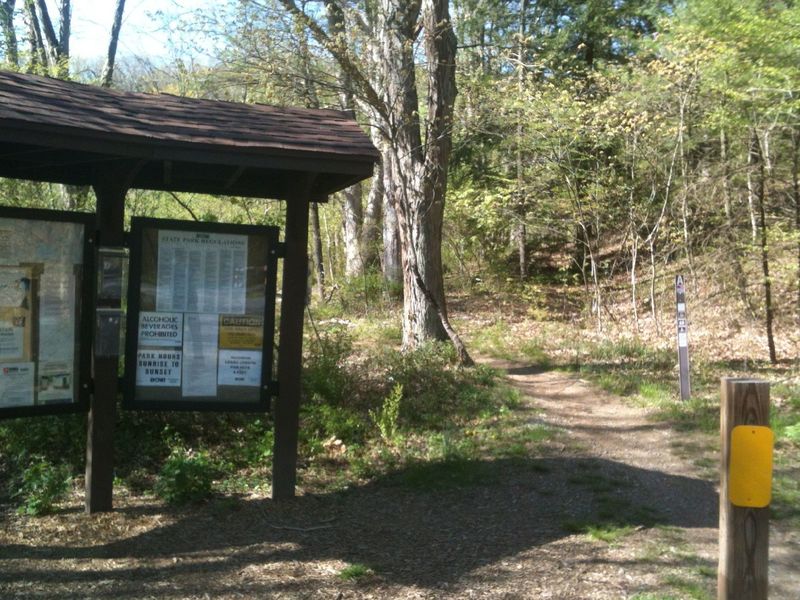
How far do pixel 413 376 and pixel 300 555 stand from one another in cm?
512

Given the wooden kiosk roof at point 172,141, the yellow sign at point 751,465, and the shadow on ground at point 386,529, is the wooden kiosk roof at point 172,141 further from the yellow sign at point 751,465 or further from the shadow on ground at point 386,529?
the yellow sign at point 751,465

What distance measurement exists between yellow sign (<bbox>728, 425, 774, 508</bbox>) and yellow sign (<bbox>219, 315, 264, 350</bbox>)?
12.7 ft

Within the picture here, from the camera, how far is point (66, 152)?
5.97m

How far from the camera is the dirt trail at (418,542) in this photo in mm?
4934

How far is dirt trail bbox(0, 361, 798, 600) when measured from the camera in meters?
4.93

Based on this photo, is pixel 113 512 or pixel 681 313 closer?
pixel 113 512

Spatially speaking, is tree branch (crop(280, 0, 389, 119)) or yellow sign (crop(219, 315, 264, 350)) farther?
tree branch (crop(280, 0, 389, 119))

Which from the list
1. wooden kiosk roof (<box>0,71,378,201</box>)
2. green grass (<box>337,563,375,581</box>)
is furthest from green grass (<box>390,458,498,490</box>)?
wooden kiosk roof (<box>0,71,378,201</box>)

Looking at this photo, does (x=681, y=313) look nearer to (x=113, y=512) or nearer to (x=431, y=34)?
(x=431, y=34)

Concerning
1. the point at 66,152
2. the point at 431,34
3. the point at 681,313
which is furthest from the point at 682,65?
the point at 66,152

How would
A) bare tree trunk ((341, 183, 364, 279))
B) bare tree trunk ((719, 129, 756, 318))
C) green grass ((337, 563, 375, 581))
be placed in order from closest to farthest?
green grass ((337, 563, 375, 581))
bare tree trunk ((719, 129, 756, 318))
bare tree trunk ((341, 183, 364, 279))

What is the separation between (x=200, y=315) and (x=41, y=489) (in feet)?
5.73

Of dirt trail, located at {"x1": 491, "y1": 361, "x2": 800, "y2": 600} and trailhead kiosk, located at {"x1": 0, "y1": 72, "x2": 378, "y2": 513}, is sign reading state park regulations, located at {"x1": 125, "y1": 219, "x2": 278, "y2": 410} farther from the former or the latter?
dirt trail, located at {"x1": 491, "y1": 361, "x2": 800, "y2": 600}

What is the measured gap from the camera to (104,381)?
6.11 meters
